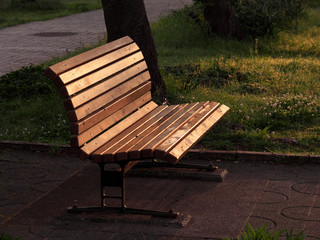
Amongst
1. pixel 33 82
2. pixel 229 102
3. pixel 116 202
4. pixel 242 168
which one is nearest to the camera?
pixel 116 202

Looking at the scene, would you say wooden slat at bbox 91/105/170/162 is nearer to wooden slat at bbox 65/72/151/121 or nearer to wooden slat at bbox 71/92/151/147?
wooden slat at bbox 71/92/151/147

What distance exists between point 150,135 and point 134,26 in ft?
11.0

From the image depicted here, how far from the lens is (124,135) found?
5277 mm

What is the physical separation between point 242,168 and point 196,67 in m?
3.79

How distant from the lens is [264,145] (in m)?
6.63

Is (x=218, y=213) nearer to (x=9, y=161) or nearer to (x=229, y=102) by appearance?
(x=9, y=161)

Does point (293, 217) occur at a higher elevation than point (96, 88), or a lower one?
lower

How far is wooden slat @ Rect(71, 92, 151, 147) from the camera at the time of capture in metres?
4.77

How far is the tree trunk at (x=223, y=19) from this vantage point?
42.8ft

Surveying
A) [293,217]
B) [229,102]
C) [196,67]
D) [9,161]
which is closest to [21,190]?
[9,161]

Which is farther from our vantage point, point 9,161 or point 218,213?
point 9,161

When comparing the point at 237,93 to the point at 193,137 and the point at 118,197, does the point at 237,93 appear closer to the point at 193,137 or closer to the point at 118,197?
the point at 193,137

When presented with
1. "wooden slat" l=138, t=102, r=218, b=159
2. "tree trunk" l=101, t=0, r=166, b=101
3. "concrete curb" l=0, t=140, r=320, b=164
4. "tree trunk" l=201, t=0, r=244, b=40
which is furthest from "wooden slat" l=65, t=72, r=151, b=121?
"tree trunk" l=201, t=0, r=244, b=40

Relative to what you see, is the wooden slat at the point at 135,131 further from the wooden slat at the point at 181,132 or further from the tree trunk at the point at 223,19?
the tree trunk at the point at 223,19
